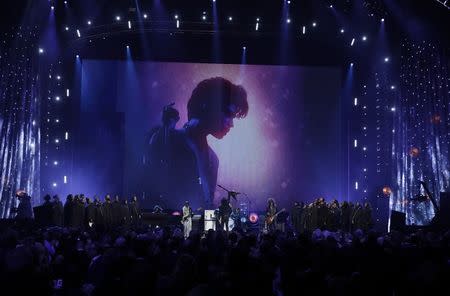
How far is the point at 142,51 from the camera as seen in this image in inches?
1154

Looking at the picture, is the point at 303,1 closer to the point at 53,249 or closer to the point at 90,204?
the point at 90,204

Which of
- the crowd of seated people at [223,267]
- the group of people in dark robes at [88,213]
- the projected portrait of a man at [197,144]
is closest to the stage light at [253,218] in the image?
the projected portrait of a man at [197,144]

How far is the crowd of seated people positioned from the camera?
4.66 metres

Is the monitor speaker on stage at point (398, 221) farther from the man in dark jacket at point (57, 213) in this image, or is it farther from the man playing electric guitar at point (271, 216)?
the man in dark jacket at point (57, 213)

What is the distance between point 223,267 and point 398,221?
12587 millimetres

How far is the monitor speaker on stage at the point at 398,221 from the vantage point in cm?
1703

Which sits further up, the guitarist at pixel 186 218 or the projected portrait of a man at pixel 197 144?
the projected portrait of a man at pixel 197 144

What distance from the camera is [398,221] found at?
17172 millimetres

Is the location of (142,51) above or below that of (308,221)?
above

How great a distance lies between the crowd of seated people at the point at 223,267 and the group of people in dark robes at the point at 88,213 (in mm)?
8863

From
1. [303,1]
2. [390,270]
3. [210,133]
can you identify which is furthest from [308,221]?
[390,270]

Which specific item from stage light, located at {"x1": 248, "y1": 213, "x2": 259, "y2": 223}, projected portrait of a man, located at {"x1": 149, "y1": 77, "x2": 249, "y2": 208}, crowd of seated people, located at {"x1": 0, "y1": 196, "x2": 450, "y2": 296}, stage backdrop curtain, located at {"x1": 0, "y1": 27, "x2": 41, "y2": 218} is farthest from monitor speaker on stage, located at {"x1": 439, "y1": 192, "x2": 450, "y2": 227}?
stage backdrop curtain, located at {"x1": 0, "y1": 27, "x2": 41, "y2": 218}

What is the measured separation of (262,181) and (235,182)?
1476 millimetres

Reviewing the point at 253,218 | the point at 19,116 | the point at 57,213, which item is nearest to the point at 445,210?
the point at 253,218
